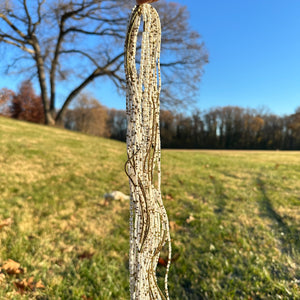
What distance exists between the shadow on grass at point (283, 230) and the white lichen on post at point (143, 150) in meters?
2.43

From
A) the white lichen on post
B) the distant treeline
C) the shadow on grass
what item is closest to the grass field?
the shadow on grass

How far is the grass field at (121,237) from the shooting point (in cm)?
221

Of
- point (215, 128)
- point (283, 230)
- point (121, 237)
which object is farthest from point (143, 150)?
point (215, 128)

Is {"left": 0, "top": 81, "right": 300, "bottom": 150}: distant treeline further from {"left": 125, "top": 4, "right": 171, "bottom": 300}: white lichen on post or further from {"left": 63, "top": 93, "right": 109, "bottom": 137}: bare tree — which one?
{"left": 125, "top": 4, "right": 171, "bottom": 300}: white lichen on post

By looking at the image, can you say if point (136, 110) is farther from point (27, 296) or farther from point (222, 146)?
point (222, 146)

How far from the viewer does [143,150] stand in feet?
4.04

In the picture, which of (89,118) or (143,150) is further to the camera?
(89,118)

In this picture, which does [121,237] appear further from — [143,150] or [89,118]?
[89,118]

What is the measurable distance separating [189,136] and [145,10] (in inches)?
1233

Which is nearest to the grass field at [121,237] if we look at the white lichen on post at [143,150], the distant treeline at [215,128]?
the white lichen on post at [143,150]

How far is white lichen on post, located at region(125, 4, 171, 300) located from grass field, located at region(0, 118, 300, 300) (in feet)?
3.77

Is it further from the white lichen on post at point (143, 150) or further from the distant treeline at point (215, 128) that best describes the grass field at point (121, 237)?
the distant treeline at point (215, 128)

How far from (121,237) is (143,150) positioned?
2214mm

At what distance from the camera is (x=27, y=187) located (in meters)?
4.24
